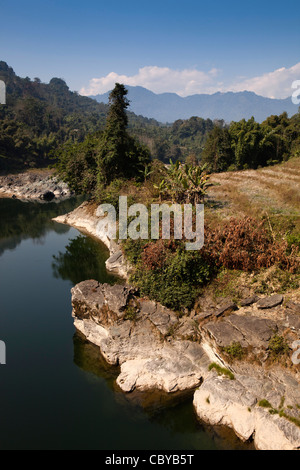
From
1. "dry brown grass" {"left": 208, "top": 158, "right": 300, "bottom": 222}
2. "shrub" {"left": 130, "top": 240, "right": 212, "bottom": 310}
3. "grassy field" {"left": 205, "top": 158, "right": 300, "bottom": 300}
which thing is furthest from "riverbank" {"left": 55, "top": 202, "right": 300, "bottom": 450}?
"dry brown grass" {"left": 208, "top": 158, "right": 300, "bottom": 222}

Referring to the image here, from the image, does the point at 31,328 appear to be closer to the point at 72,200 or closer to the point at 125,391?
the point at 125,391

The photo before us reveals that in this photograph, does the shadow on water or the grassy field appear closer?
the shadow on water

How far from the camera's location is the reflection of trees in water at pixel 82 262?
65.9 ft

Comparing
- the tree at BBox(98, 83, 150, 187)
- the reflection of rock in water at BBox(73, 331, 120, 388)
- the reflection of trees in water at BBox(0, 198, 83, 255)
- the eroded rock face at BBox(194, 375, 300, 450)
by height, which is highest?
the tree at BBox(98, 83, 150, 187)

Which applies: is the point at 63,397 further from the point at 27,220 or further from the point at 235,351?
the point at 27,220

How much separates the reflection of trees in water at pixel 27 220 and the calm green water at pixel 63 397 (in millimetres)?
11019

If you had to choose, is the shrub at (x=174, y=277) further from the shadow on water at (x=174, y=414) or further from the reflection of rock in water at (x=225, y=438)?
the reflection of rock in water at (x=225, y=438)

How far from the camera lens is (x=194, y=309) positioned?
13312 millimetres

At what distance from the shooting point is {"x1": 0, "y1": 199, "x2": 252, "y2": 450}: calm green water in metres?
9.27

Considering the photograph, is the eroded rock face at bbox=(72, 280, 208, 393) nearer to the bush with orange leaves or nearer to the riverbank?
the riverbank

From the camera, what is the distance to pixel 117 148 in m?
29.0

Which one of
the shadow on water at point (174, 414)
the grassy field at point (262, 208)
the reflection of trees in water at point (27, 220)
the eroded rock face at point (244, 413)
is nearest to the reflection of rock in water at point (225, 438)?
the shadow on water at point (174, 414)

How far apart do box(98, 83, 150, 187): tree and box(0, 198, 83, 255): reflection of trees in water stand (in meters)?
7.99

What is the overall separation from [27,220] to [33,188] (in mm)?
21076
